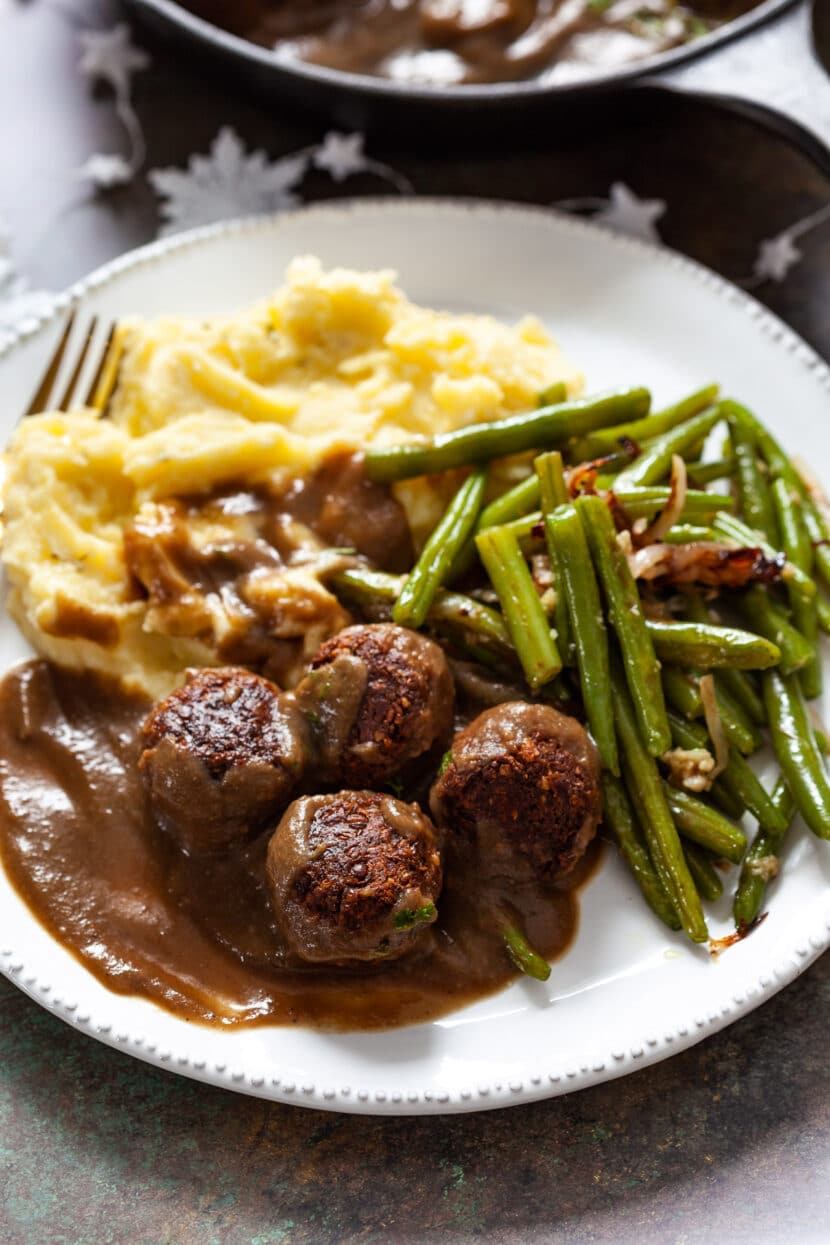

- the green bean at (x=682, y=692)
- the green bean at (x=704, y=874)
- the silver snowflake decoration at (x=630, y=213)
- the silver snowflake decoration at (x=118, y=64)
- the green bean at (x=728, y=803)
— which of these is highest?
the silver snowflake decoration at (x=118, y=64)

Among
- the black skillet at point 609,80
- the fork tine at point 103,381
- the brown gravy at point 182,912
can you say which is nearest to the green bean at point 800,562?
the brown gravy at point 182,912

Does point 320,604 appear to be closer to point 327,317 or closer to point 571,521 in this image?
point 571,521

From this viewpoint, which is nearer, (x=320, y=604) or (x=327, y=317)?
(x=320, y=604)

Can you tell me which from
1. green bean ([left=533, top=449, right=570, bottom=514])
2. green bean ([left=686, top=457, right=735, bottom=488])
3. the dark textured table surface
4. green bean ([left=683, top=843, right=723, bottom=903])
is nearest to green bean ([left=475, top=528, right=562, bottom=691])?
green bean ([left=533, top=449, right=570, bottom=514])

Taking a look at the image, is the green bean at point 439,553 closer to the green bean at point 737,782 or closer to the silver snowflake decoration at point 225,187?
the green bean at point 737,782

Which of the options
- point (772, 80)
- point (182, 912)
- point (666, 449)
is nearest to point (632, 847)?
point (182, 912)

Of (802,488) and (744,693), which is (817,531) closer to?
(802,488)

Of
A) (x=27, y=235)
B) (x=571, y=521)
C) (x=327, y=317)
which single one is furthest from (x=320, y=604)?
(x=27, y=235)
